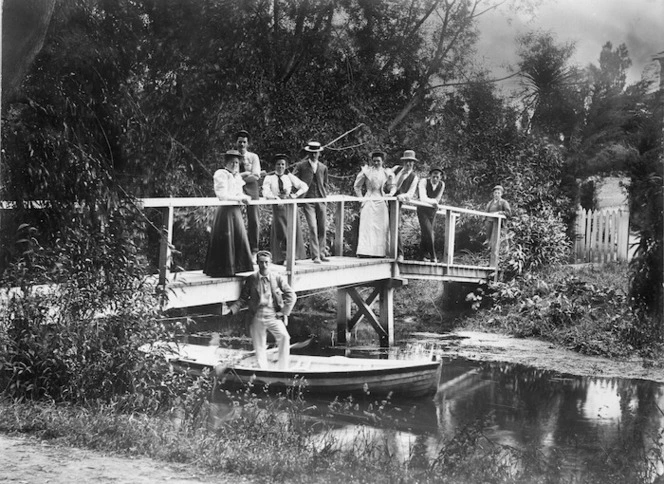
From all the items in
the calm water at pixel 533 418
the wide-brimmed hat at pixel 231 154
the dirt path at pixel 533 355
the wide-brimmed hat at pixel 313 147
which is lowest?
the calm water at pixel 533 418

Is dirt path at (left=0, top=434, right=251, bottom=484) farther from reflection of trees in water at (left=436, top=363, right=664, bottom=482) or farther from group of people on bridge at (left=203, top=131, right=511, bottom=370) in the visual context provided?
group of people on bridge at (left=203, top=131, right=511, bottom=370)

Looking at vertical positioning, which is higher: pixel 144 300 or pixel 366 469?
pixel 144 300

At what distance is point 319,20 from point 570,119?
2576 mm

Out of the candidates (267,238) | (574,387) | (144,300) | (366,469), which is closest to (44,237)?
(144,300)

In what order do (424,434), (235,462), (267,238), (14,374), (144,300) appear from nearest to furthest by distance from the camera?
(235,462)
(14,374)
(144,300)
(424,434)
(267,238)

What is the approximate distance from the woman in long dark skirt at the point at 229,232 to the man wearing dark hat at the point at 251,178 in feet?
1.37

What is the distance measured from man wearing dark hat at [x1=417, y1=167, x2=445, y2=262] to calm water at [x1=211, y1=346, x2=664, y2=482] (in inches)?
95.6

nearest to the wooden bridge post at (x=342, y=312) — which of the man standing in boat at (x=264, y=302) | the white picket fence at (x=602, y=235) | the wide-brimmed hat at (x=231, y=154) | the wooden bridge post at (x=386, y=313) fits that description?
the wooden bridge post at (x=386, y=313)

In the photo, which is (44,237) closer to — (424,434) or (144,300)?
(144,300)

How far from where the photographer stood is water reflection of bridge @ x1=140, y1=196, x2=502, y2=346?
8.95m

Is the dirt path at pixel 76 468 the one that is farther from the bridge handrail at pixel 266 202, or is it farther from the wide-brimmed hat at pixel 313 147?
the wide-brimmed hat at pixel 313 147

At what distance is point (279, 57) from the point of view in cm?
860

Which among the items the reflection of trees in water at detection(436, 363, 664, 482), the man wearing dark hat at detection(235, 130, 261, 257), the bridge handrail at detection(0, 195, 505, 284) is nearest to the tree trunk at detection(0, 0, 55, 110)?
the bridge handrail at detection(0, 195, 505, 284)

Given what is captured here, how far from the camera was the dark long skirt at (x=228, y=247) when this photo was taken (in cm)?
906
